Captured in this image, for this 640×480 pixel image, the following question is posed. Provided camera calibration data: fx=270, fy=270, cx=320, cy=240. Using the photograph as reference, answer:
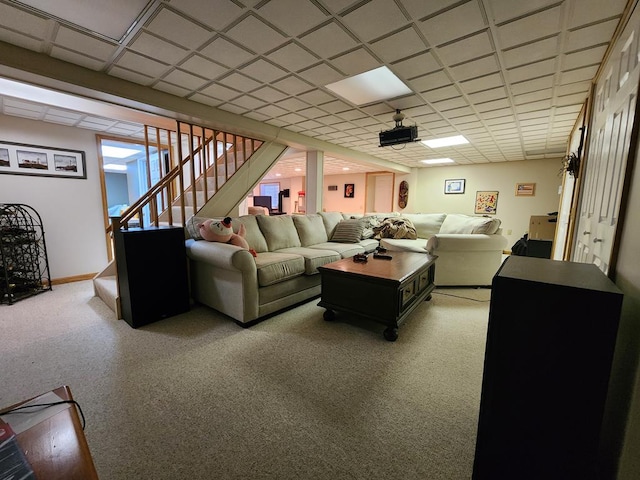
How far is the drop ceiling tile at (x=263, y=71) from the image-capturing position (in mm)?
2127

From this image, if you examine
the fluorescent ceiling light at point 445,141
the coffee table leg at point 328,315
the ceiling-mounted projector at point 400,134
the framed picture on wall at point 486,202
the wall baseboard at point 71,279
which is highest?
the fluorescent ceiling light at point 445,141

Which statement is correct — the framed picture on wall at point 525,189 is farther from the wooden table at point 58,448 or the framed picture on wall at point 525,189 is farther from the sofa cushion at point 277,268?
the wooden table at point 58,448

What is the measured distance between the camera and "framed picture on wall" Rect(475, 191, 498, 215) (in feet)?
22.1

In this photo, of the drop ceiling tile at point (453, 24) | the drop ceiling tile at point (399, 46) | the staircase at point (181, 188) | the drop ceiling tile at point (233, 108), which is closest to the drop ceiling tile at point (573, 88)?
the drop ceiling tile at point (453, 24)

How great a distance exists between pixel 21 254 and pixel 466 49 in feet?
16.3

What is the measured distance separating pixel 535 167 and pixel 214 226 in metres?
7.11

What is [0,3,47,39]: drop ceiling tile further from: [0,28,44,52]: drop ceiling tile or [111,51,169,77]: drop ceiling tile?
[111,51,169,77]: drop ceiling tile

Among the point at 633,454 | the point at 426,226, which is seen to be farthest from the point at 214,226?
the point at 426,226

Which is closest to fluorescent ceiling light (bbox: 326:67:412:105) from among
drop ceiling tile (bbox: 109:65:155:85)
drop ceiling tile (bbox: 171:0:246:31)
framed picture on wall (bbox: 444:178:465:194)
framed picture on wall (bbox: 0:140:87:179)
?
drop ceiling tile (bbox: 171:0:246:31)

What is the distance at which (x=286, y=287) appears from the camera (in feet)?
8.95

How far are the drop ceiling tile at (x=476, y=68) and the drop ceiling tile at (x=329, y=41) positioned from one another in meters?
0.94

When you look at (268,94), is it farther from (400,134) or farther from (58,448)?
(58,448)

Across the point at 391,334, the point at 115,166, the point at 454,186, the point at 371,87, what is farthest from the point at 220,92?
the point at 454,186

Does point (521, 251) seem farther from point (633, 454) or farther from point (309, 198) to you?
point (633, 454)
